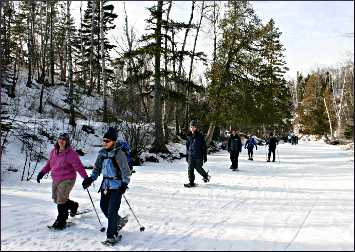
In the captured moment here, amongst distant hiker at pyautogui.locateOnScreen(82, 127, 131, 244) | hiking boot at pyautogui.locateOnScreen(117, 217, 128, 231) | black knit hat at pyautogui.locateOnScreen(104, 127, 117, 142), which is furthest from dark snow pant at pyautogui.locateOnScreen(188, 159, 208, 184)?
black knit hat at pyautogui.locateOnScreen(104, 127, 117, 142)

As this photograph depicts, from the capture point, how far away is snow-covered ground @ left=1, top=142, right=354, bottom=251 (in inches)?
281

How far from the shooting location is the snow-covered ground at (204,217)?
7129 mm

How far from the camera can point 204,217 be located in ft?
29.8

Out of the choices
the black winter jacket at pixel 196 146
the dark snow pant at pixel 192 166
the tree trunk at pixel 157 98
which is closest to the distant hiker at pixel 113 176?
the dark snow pant at pixel 192 166

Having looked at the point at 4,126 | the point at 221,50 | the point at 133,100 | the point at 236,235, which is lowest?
the point at 236,235

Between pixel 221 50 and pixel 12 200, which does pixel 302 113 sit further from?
pixel 12 200

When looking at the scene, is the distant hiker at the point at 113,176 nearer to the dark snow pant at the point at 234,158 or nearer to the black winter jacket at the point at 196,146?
the black winter jacket at the point at 196,146

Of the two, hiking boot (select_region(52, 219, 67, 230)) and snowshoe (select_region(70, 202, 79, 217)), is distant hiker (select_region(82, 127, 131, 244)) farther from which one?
snowshoe (select_region(70, 202, 79, 217))

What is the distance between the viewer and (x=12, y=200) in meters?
10.4

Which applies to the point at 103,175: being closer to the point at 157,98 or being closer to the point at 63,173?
the point at 63,173

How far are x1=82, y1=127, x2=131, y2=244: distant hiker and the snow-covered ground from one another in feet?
1.36

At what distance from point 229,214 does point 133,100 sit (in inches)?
577

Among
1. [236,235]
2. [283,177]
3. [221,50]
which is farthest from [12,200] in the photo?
[221,50]

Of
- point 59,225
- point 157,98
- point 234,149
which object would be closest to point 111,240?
point 59,225
